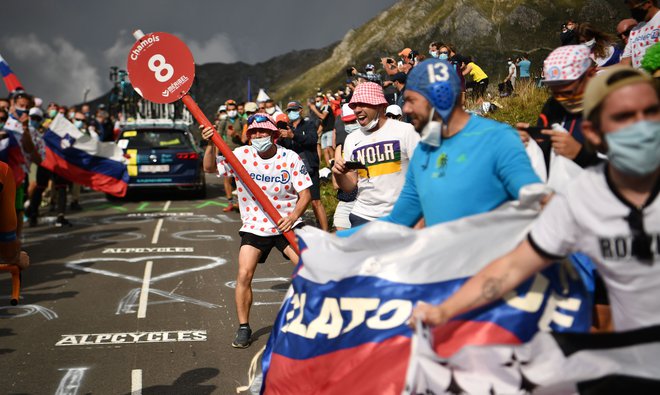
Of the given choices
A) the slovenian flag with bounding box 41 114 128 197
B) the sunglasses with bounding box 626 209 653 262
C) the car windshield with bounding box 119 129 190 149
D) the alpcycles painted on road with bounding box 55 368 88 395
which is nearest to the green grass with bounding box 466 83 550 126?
the slovenian flag with bounding box 41 114 128 197

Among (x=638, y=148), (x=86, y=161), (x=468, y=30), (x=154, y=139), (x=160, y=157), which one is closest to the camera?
(x=638, y=148)

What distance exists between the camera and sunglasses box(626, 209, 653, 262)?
2.59 meters

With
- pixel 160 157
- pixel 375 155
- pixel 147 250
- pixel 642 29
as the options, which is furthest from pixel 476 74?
pixel 375 155

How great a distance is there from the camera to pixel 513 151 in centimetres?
353

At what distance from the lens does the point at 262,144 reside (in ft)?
23.6

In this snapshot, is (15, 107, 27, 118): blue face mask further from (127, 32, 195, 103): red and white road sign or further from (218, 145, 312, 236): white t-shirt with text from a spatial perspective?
(127, 32, 195, 103): red and white road sign

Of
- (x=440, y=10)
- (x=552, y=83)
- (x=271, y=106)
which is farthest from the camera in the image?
(x=440, y=10)

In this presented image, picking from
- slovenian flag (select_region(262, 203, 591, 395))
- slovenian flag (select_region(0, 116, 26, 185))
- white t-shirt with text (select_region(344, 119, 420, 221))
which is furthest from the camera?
slovenian flag (select_region(0, 116, 26, 185))

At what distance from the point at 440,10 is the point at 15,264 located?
7507 cm

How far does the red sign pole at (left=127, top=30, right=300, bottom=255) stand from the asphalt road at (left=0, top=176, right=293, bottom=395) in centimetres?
152

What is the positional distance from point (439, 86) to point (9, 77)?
12.1m

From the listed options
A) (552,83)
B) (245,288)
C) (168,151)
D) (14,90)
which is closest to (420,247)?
(552,83)

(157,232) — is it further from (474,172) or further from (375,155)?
(474,172)

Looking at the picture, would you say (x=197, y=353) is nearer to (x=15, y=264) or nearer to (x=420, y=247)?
(x=15, y=264)
